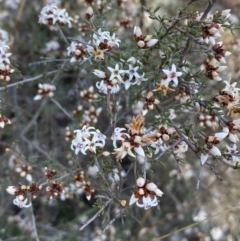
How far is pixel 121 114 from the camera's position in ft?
9.37

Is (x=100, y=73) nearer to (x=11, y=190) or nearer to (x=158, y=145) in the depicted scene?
(x=158, y=145)

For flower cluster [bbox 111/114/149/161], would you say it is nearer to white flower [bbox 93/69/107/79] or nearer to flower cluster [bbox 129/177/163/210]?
flower cluster [bbox 129/177/163/210]

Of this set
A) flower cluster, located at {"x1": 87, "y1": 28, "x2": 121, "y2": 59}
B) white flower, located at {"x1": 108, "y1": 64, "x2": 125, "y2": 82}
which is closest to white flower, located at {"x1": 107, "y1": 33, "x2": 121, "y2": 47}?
flower cluster, located at {"x1": 87, "y1": 28, "x2": 121, "y2": 59}

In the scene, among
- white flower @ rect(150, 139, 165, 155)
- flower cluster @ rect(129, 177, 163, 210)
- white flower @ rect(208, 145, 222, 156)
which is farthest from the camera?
white flower @ rect(150, 139, 165, 155)

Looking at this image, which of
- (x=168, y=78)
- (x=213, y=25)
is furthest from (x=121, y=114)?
(x=213, y=25)

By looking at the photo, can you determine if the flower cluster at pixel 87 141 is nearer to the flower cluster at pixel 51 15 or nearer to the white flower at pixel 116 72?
the white flower at pixel 116 72

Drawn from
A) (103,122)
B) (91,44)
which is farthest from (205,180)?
(91,44)

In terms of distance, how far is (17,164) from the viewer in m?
2.90

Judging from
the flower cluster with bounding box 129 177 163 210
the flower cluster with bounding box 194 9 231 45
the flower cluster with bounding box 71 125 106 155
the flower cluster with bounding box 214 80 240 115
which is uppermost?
the flower cluster with bounding box 194 9 231 45

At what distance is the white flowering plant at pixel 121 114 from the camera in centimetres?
190

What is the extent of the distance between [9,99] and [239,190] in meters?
1.95

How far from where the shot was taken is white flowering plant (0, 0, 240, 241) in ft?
6.24

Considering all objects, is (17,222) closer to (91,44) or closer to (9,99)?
(9,99)

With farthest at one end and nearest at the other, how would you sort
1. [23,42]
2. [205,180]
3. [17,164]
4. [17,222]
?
[205,180], [23,42], [17,222], [17,164]
